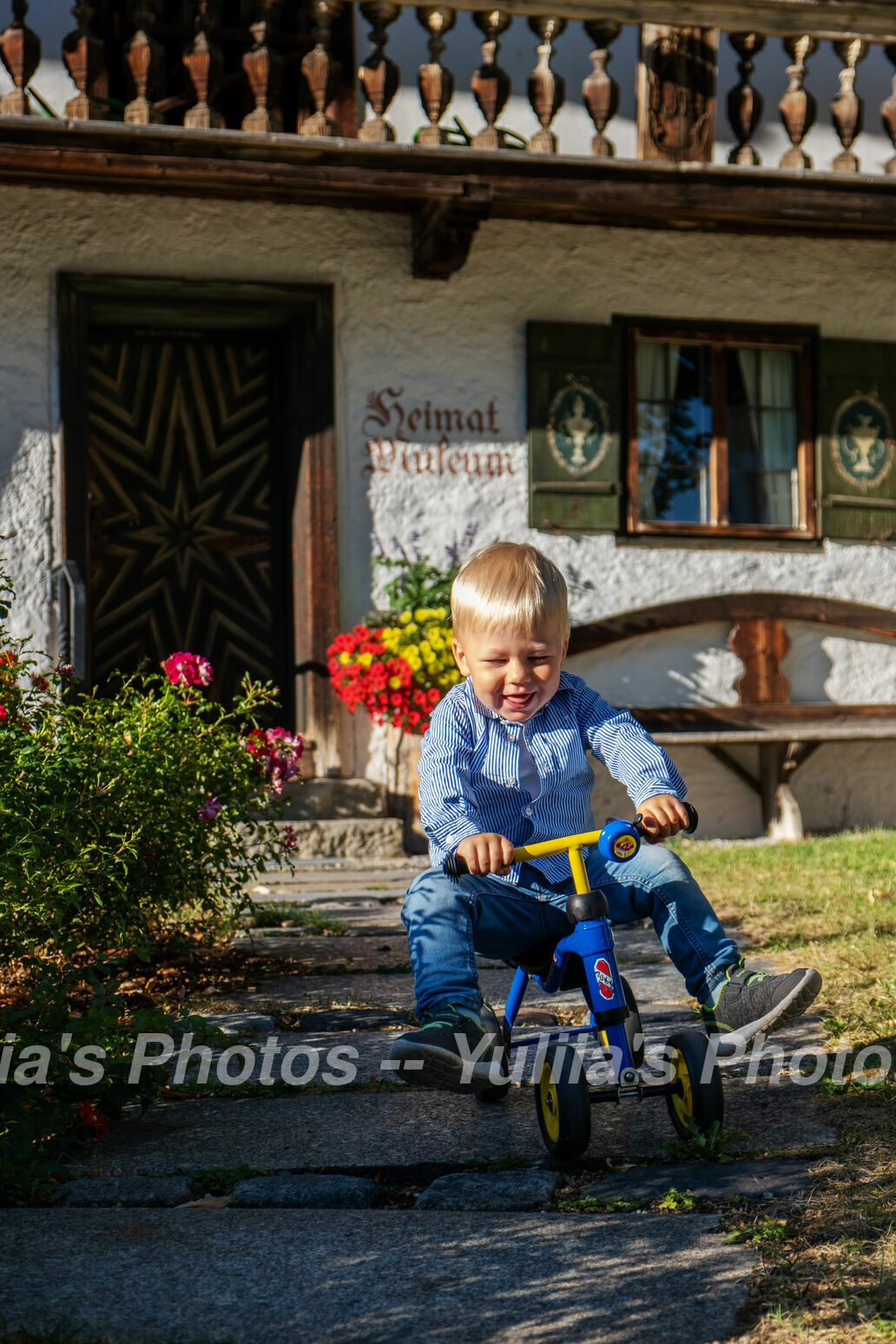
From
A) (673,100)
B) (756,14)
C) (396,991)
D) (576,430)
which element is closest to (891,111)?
(756,14)

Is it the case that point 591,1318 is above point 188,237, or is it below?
below

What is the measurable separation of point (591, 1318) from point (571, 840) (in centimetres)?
86

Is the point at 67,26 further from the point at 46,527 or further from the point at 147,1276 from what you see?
the point at 147,1276

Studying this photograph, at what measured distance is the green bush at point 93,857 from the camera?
2.64 metres

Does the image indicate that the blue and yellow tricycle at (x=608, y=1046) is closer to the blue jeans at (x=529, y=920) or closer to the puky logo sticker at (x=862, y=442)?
the blue jeans at (x=529, y=920)

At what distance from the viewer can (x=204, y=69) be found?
6.99 metres

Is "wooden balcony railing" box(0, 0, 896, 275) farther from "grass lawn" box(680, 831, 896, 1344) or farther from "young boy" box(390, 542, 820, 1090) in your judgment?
"young boy" box(390, 542, 820, 1090)

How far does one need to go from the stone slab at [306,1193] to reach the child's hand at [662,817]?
2.47 feet

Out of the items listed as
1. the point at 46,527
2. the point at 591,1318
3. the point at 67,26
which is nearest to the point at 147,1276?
the point at 591,1318

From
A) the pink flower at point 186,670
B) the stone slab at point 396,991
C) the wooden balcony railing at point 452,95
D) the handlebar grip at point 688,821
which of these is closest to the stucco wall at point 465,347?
the wooden balcony railing at point 452,95

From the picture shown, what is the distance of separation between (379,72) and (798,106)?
2255 millimetres

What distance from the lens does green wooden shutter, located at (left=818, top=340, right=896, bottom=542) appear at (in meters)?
8.41

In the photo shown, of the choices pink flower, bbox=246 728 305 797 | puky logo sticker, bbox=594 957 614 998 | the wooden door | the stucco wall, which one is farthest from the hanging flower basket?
puky logo sticker, bbox=594 957 614 998

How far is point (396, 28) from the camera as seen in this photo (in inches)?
323
